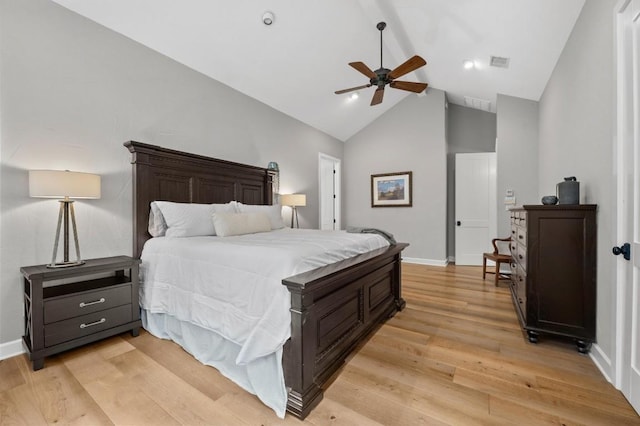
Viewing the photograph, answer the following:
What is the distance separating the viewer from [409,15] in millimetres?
3303

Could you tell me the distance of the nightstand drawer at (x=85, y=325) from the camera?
80.6 inches

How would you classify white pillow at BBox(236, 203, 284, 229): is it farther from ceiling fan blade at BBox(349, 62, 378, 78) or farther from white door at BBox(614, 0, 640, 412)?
white door at BBox(614, 0, 640, 412)

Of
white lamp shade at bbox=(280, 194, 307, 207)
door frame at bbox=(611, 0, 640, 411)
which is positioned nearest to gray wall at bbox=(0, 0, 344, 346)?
white lamp shade at bbox=(280, 194, 307, 207)

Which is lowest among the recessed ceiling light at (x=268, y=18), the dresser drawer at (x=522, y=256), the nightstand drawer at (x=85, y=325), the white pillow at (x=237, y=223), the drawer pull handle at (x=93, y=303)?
the nightstand drawer at (x=85, y=325)

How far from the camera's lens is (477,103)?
5.35 m

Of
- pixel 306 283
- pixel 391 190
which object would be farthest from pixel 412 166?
pixel 306 283

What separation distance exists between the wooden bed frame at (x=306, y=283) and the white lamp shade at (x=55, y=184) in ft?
2.16

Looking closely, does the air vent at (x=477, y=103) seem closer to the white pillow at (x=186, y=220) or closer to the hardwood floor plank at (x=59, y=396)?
the white pillow at (x=186, y=220)

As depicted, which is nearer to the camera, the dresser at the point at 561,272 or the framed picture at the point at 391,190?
the dresser at the point at 561,272

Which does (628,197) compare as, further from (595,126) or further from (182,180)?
(182,180)

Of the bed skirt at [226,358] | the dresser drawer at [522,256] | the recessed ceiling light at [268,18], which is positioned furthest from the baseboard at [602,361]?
the recessed ceiling light at [268,18]

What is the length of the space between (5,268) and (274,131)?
11.8 feet

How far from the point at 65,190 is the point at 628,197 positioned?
3.83m

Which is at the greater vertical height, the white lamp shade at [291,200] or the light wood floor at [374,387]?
the white lamp shade at [291,200]
